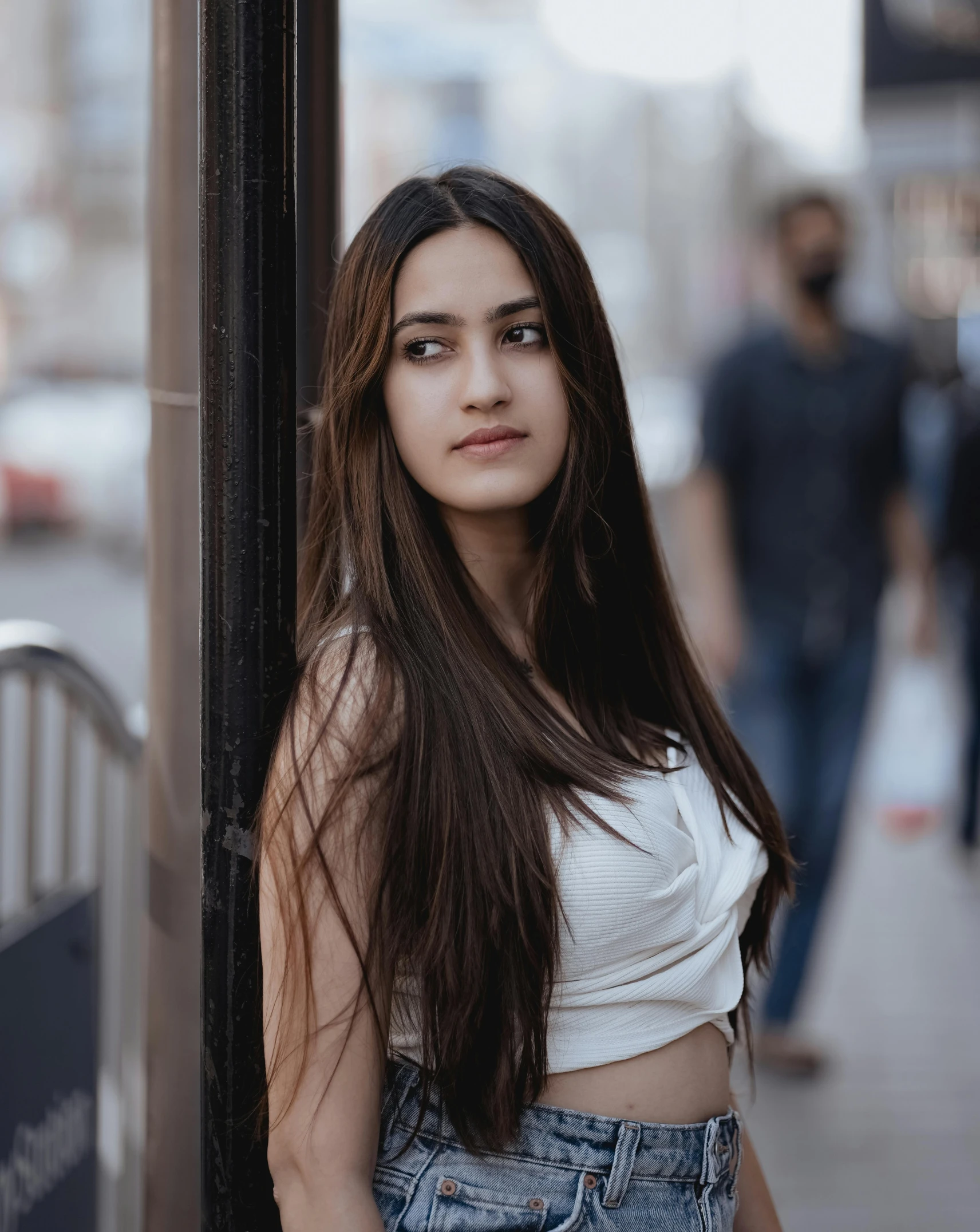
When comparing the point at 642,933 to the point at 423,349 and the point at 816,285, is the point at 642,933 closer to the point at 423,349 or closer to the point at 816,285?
the point at 423,349

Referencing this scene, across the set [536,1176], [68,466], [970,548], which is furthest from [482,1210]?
[68,466]

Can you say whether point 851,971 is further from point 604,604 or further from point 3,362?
point 3,362

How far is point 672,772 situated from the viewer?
1.81 m

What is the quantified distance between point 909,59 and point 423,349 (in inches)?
296

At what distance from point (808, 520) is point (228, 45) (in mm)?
3343

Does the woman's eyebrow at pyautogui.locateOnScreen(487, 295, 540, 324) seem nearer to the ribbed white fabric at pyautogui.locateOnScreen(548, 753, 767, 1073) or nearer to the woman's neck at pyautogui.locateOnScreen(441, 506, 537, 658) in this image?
the woman's neck at pyautogui.locateOnScreen(441, 506, 537, 658)

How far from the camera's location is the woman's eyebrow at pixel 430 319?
1665 millimetres

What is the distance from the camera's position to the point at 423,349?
1.69 metres

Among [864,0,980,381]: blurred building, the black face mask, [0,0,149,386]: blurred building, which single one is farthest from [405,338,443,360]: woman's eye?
[0,0,149,386]: blurred building

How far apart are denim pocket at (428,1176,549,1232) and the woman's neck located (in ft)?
1.97

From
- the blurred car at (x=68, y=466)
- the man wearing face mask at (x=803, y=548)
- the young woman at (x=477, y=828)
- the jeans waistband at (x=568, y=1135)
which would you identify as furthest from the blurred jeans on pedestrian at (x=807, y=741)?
the blurred car at (x=68, y=466)

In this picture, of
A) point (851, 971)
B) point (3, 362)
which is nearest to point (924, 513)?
point (851, 971)

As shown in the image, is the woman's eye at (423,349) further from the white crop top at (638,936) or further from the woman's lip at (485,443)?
the white crop top at (638,936)

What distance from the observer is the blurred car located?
1920 centimetres
